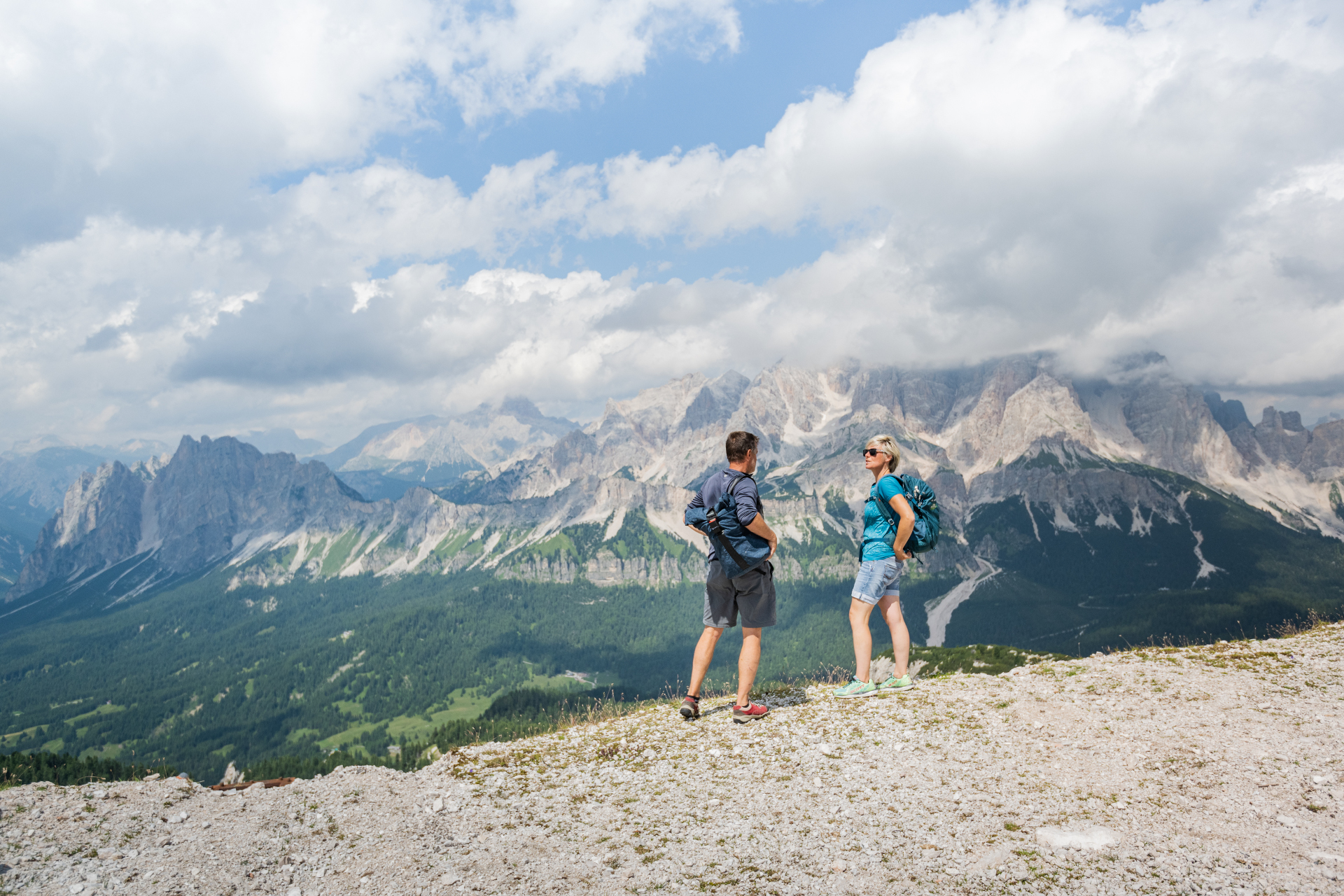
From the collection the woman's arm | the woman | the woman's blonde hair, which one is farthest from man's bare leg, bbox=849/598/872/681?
the woman's blonde hair

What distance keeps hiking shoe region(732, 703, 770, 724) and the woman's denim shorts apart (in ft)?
9.90

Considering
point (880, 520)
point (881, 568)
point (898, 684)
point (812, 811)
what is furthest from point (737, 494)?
point (898, 684)

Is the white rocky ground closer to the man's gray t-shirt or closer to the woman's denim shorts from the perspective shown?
the woman's denim shorts

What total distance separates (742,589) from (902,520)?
12.0 feet

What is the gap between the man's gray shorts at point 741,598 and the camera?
466 inches

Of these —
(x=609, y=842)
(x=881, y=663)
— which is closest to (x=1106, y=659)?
(x=609, y=842)

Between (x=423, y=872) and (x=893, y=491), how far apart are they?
10.3 meters

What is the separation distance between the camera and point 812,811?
8219mm

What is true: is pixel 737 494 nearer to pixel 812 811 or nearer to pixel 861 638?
pixel 861 638

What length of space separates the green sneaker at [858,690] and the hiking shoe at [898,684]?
33 centimetres

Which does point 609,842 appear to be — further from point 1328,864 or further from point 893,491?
point 893,491

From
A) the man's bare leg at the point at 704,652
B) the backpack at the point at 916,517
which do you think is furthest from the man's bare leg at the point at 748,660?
the backpack at the point at 916,517

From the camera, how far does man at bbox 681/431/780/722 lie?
1157 centimetres

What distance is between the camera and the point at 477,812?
890cm
